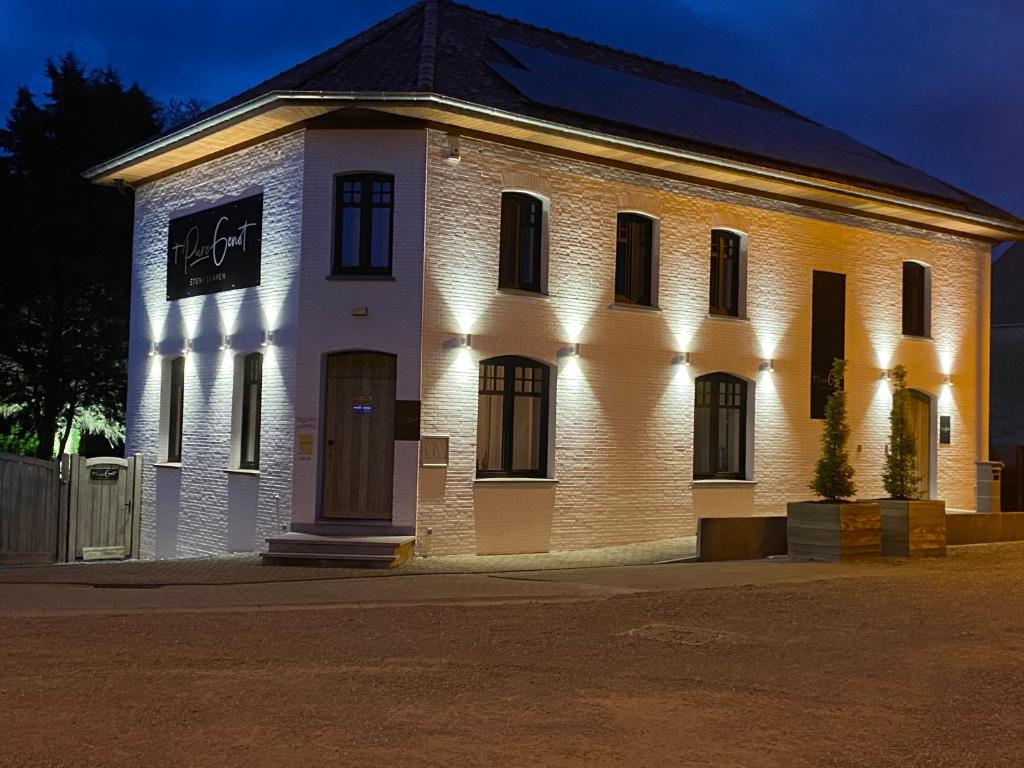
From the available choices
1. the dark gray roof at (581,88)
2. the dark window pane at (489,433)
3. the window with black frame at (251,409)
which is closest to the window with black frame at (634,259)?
the dark gray roof at (581,88)

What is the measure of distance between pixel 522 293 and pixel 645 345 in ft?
8.09

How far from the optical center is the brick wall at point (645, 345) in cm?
1706

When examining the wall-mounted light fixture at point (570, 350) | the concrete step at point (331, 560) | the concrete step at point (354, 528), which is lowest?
the concrete step at point (331, 560)

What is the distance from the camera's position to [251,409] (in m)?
18.7

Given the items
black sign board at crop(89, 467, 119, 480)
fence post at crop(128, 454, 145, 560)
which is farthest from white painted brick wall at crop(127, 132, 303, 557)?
black sign board at crop(89, 467, 119, 480)

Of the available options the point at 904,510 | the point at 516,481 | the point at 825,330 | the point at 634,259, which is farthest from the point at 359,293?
the point at 825,330

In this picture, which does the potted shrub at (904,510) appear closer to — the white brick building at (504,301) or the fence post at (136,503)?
the white brick building at (504,301)

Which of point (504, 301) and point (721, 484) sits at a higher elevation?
point (504, 301)

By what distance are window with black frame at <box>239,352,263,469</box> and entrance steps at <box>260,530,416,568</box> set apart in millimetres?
2887

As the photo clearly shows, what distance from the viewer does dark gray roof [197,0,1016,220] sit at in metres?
17.5

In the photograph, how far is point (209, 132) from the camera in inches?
712

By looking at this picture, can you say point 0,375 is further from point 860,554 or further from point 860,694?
point 860,694

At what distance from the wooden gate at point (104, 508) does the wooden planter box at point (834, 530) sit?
410 inches

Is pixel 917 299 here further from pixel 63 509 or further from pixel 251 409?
pixel 63 509
